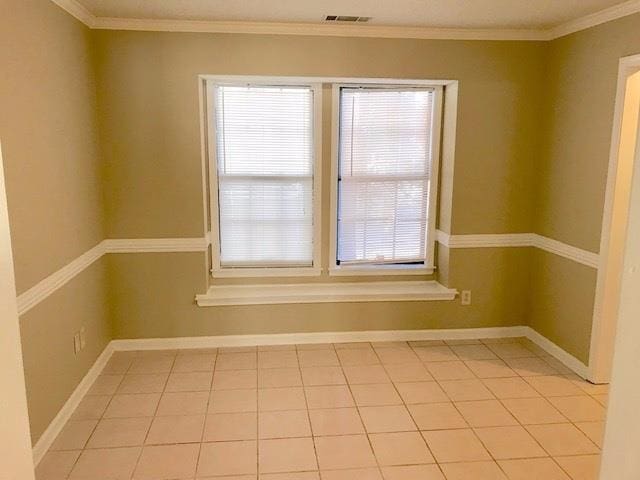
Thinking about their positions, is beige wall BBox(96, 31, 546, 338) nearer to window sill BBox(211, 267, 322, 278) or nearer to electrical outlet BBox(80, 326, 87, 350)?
window sill BBox(211, 267, 322, 278)

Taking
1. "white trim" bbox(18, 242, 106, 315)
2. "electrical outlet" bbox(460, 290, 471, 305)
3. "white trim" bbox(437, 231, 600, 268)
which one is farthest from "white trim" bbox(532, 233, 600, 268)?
"white trim" bbox(18, 242, 106, 315)

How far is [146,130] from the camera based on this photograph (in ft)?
11.7

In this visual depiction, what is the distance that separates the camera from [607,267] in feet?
10.5

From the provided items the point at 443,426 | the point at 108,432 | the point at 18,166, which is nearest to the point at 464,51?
the point at 443,426

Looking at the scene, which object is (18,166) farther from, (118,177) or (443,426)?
(443,426)

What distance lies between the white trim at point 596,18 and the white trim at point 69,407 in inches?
155

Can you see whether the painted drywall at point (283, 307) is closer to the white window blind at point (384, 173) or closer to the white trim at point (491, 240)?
the white trim at point (491, 240)

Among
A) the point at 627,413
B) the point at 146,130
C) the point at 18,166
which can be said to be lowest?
the point at 627,413

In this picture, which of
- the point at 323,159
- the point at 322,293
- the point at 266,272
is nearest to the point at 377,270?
the point at 322,293

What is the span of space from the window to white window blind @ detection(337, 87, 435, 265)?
260 millimetres

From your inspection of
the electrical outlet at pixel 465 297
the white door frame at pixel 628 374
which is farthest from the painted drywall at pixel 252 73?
the white door frame at pixel 628 374

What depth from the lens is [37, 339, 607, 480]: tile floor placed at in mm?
2477

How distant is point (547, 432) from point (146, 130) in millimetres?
3183

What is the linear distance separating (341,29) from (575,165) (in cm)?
188
